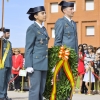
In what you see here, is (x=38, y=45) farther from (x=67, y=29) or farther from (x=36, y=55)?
(x=67, y=29)

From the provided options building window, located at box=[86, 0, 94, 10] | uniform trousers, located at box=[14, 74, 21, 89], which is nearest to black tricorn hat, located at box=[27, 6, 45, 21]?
uniform trousers, located at box=[14, 74, 21, 89]

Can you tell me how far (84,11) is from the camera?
4472 centimetres

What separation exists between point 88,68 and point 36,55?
21.7 feet

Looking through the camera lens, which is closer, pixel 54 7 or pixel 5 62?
pixel 5 62

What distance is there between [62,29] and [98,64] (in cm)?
588

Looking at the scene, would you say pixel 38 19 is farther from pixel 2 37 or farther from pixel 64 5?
pixel 2 37

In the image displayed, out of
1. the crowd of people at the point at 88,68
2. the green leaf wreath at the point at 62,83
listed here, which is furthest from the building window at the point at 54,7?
the green leaf wreath at the point at 62,83

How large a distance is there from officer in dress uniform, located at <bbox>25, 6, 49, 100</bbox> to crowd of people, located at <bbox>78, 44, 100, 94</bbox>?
245 inches

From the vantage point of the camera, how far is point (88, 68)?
1307 centimetres

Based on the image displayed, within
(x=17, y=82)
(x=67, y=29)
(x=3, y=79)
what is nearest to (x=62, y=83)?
(x=67, y=29)

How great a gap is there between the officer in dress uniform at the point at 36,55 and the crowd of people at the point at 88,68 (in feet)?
20.4

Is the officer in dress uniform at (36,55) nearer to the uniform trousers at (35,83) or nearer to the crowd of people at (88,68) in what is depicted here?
the uniform trousers at (35,83)

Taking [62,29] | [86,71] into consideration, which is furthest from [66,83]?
[86,71]

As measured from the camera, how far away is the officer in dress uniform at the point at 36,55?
21.7ft
